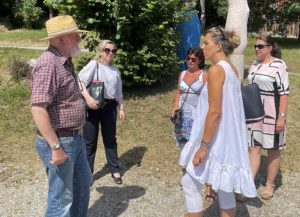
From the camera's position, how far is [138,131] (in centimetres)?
679

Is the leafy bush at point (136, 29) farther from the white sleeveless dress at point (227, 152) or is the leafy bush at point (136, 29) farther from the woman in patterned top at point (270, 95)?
the white sleeveless dress at point (227, 152)

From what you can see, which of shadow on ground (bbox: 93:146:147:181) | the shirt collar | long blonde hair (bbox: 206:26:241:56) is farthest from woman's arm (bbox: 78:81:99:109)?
long blonde hair (bbox: 206:26:241:56)

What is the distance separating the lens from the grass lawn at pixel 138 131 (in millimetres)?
5653

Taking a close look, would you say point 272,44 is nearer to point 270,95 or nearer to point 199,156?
point 270,95

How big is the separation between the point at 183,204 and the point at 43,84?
2.28 metres

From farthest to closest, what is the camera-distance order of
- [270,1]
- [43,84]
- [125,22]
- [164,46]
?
[270,1] < [164,46] < [125,22] < [43,84]

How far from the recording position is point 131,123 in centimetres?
707

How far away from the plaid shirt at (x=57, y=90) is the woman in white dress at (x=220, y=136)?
90cm

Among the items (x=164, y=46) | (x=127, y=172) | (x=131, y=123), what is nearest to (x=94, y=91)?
(x=127, y=172)

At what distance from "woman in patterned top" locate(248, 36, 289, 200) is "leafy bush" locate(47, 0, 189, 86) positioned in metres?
3.56

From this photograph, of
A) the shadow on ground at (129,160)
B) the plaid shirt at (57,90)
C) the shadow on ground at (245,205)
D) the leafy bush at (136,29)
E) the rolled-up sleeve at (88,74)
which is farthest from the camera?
the leafy bush at (136,29)

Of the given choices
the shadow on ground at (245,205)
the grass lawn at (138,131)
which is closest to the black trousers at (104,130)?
the grass lawn at (138,131)

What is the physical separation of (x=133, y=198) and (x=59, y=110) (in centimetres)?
197

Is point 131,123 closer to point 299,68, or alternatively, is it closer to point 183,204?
point 183,204
